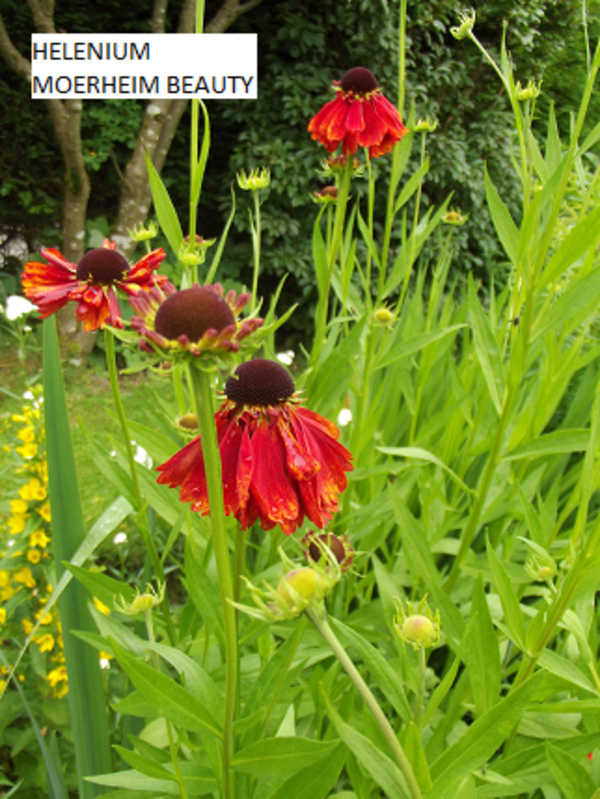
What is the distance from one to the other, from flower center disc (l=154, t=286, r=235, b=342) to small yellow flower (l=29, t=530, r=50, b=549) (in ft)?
2.15

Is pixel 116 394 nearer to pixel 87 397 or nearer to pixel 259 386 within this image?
pixel 259 386

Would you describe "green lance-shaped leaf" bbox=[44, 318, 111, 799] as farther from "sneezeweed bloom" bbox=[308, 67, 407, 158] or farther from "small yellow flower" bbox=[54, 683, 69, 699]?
"sneezeweed bloom" bbox=[308, 67, 407, 158]

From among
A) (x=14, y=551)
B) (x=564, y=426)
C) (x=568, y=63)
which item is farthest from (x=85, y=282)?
(x=568, y=63)

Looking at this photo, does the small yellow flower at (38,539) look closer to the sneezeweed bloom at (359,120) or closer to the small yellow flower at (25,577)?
the small yellow flower at (25,577)

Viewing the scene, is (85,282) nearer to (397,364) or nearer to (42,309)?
(42,309)

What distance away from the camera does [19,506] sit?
87 cm

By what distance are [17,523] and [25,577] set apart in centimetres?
8

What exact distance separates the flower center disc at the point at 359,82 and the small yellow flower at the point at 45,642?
95 centimetres

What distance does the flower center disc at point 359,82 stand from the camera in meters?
0.97

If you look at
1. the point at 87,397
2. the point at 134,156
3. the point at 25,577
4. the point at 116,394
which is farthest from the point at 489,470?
the point at 134,156

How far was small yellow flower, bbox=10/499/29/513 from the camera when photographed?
864mm

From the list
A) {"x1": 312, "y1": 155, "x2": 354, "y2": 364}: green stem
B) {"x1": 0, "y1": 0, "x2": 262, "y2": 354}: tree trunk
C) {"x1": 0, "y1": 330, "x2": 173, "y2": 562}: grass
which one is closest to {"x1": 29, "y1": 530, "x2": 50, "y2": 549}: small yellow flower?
{"x1": 312, "y1": 155, "x2": 354, "y2": 364}: green stem

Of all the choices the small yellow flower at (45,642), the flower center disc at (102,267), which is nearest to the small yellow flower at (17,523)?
the small yellow flower at (45,642)

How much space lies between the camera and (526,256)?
2.12 ft
